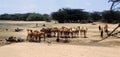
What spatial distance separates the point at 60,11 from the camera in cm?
7931

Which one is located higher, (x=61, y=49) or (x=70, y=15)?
(x=70, y=15)

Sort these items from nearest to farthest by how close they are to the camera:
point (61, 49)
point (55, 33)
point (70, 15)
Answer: point (61, 49)
point (55, 33)
point (70, 15)

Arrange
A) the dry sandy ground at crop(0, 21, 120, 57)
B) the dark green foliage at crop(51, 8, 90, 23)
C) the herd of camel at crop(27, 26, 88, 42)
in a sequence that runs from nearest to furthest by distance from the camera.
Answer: the dry sandy ground at crop(0, 21, 120, 57) → the herd of camel at crop(27, 26, 88, 42) → the dark green foliage at crop(51, 8, 90, 23)

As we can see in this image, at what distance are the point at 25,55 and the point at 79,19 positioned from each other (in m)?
64.5

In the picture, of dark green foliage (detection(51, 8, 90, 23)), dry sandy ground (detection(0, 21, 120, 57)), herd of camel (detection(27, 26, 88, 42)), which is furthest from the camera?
dark green foliage (detection(51, 8, 90, 23))

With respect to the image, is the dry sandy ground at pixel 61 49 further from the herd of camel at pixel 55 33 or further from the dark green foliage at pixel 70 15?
the dark green foliage at pixel 70 15

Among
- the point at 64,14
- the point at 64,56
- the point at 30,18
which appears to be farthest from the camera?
the point at 30,18

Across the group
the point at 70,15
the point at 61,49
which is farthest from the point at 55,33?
the point at 70,15

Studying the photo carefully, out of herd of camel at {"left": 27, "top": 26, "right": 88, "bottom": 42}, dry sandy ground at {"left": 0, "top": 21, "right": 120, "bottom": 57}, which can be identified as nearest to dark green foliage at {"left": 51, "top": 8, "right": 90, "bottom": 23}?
herd of camel at {"left": 27, "top": 26, "right": 88, "bottom": 42}

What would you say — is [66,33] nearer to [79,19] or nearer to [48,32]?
[48,32]

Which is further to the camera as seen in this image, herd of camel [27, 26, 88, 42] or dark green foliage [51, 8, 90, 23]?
dark green foliage [51, 8, 90, 23]

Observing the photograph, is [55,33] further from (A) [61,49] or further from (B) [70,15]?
(B) [70,15]

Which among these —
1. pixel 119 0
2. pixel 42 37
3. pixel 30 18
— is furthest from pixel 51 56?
pixel 30 18

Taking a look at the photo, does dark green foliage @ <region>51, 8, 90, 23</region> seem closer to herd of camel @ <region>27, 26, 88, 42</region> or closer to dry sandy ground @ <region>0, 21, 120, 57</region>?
herd of camel @ <region>27, 26, 88, 42</region>
